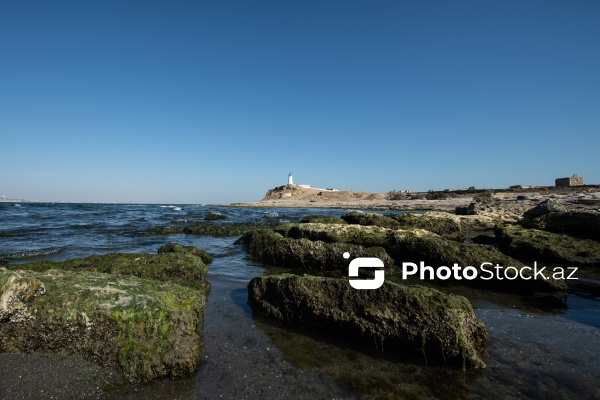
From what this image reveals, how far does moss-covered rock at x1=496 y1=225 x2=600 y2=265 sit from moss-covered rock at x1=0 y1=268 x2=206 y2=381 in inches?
416

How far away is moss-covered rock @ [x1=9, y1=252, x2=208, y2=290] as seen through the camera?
675 centimetres

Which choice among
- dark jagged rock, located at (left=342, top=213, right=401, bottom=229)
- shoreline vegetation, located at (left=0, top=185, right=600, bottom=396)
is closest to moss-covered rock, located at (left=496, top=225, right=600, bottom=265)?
shoreline vegetation, located at (left=0, top=185, right=600, bottom=396)

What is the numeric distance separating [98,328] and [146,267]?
3.38 m

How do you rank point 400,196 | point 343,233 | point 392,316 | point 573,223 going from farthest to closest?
point 400,196, point 573,223, point 343,233, point 392,316

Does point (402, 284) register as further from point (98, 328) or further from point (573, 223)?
point (573, 223)

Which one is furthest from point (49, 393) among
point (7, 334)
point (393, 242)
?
point (393, 242)

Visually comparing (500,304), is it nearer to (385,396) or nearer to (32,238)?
(385,396)

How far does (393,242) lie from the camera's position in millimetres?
9555

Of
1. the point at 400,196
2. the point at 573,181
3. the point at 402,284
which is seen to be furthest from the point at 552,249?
the point at 400,196

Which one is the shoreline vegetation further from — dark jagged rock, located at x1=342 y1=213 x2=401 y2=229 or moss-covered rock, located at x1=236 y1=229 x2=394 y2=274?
dark jagged rock, located at x1=342 y1=213 x2=401 y2=229

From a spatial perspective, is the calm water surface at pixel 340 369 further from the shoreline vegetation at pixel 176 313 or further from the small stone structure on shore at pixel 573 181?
the small stone structure on shore at pixel 573 181

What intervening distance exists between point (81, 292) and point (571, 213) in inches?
700

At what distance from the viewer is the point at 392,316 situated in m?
4.37

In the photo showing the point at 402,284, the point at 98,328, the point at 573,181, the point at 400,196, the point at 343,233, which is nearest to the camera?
the point at 98,328
